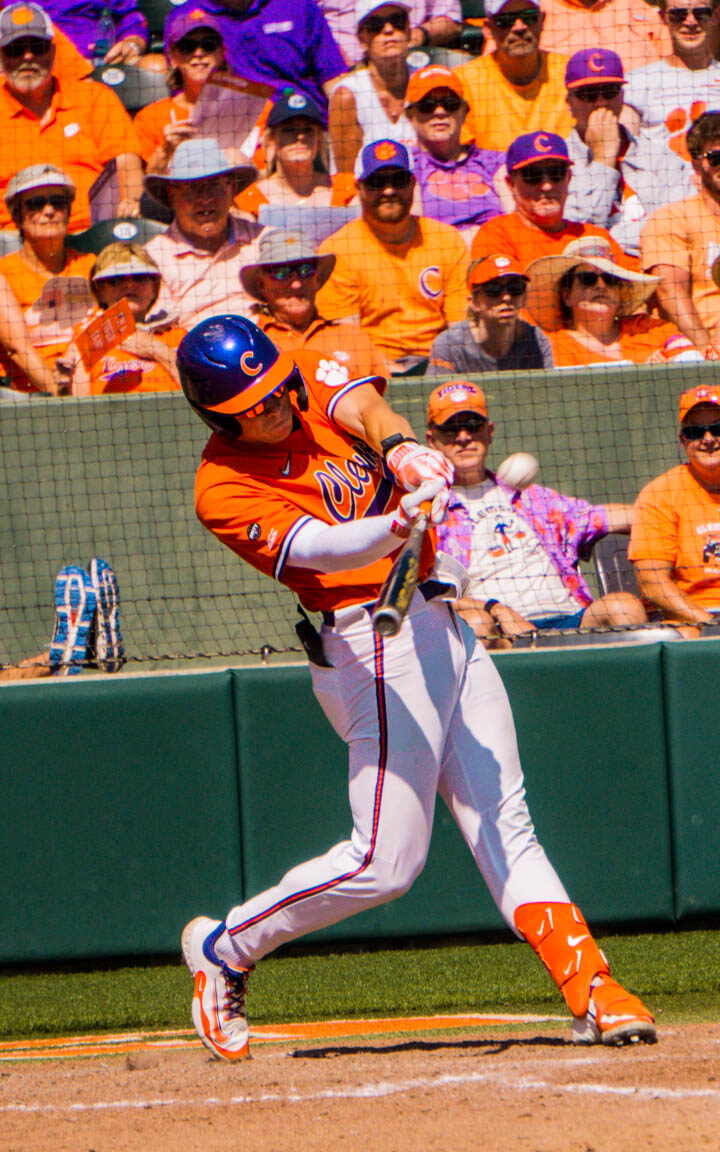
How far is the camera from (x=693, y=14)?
6.87m

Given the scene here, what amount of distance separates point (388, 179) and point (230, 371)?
13.1ft

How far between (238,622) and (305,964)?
162cm

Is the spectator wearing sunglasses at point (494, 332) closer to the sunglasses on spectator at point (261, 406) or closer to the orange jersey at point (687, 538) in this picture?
the orange jersey at point (687, 538)

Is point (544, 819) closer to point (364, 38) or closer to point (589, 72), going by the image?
point (589, 72)

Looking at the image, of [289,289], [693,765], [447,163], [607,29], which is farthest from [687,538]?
[607,29]

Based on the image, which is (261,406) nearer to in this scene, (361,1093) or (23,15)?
(361,1093)

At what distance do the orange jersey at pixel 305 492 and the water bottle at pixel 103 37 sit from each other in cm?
530

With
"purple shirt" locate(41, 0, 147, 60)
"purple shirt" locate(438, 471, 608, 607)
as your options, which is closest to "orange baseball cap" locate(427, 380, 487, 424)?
"purple shirt" locate(438, 471, 608, 607)

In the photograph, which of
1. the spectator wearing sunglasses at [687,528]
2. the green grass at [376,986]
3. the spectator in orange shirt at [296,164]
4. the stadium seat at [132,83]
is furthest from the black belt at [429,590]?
the stadium seat at [132,83]

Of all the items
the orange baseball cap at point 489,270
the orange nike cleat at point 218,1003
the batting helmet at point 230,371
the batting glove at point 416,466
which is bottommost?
the orange nike cleat at point 218,1003

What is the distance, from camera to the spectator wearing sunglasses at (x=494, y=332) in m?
5.97


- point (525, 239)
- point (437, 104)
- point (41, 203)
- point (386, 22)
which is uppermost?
point (386, 22)

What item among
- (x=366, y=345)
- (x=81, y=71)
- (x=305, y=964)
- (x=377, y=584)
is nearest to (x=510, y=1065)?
(x=377, y=584)

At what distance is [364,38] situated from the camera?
7.10 m
